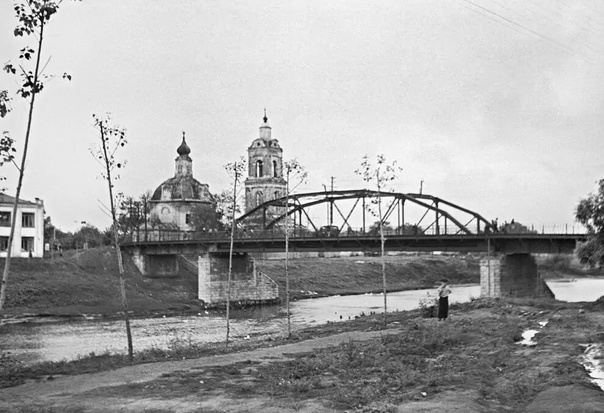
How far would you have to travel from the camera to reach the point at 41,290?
255 feet

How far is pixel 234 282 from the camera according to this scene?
91938 mm

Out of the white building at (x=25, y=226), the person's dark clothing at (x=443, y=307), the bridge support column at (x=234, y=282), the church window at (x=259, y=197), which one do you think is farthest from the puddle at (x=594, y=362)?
the church window at (x=259, y=197)

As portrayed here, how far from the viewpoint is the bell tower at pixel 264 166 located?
523 ft

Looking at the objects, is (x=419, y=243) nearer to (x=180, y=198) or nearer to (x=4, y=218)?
(x=4, y=218)

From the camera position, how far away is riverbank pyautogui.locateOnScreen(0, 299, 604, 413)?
1766 cm

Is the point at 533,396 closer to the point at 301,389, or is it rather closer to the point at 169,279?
the point at 301,389

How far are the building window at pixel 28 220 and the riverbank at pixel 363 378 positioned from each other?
66.3m

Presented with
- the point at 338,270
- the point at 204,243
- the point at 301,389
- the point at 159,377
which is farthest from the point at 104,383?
the point at 338,270

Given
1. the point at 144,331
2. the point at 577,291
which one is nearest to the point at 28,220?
the point at 144,331

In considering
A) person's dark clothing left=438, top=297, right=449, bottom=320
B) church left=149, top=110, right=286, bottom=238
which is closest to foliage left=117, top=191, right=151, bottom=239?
church left=149, top=110, right=286, bottom=238

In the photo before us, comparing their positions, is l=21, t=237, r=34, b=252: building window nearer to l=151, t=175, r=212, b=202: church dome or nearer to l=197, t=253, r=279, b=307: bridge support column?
l=197, t=253, r=279, b=307: bridge support column

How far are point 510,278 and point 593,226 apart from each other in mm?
23906

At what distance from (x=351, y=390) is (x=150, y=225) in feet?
399

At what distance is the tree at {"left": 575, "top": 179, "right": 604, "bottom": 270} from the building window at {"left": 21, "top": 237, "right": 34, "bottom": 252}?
67779 mm
